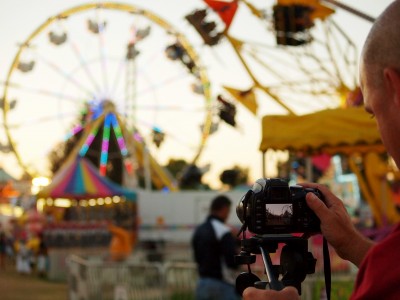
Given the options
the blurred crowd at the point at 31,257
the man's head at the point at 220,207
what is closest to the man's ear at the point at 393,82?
the man's head at the point at 220,207

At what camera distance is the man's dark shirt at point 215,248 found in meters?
7.14

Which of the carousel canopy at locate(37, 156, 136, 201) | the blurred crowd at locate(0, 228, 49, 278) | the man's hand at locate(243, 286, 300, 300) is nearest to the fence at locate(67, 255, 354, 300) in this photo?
the man's hand at locate(243, 286, 300, 300)

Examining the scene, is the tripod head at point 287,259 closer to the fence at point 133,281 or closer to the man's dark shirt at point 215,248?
the man's dark shirt at point 215,248

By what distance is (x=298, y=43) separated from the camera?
41.5 ft

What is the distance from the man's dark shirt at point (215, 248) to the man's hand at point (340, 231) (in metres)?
5.27

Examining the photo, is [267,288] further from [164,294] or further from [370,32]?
[164,294]

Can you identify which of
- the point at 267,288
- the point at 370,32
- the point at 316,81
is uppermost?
the point at 316,81

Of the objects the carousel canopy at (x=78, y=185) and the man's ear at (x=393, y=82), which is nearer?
the man's ear at (x=393, y=82)

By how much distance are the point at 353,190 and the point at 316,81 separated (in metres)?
26.1

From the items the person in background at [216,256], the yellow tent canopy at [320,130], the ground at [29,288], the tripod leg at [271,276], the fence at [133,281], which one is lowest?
the ground at [29,288]

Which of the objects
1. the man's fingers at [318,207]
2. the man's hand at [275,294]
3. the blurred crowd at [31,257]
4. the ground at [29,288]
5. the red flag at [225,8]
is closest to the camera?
the man's hand at [275,294]

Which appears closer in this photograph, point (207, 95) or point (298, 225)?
point (298, 225)

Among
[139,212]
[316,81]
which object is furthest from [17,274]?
[316,81]

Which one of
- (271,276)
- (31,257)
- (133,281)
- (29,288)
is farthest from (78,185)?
(271,276)
